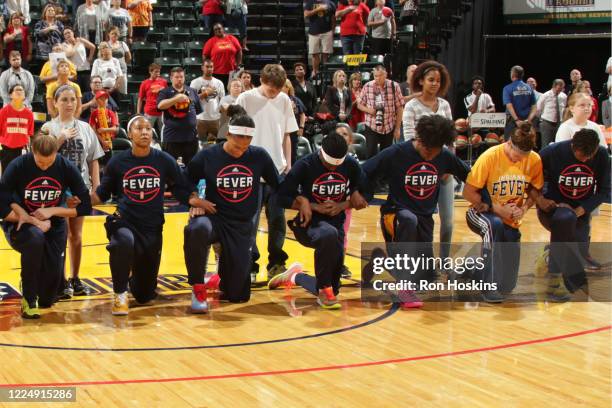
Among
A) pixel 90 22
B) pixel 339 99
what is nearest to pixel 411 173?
pixel 339 99

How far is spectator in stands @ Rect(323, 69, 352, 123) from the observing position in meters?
15.5

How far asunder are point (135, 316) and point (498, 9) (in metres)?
16.2

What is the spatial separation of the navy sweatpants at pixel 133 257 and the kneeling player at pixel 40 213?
30 centimetres

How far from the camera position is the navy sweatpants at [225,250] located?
23.3ft

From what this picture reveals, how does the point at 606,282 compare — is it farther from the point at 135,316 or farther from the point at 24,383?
the point at 24,383

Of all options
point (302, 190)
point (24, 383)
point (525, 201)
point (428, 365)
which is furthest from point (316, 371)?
point (525, 201)

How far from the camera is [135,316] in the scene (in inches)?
272

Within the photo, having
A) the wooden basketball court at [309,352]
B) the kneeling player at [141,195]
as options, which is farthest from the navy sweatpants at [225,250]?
the kneeling player at [141,195]

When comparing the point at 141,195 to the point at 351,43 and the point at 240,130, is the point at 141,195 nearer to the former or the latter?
the point at 240,130

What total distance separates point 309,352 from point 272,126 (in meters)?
2.67

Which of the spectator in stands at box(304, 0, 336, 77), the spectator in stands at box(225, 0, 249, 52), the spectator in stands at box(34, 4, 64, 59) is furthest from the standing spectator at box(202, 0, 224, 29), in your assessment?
the spectator in stands at box(34, 4, 64, 59)

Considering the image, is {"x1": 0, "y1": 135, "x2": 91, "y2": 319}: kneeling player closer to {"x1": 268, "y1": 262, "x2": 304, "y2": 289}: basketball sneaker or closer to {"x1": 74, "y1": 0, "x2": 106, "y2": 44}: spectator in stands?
{"x1": 268, "y1": 262, "x2": 304, "y2": 289}: basketball sneaker

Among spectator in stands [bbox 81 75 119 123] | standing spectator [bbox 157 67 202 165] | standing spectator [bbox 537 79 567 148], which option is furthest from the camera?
standing spectator [bbox 537 79 567 148]

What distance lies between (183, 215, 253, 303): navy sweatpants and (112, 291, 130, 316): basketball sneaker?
0.50m
